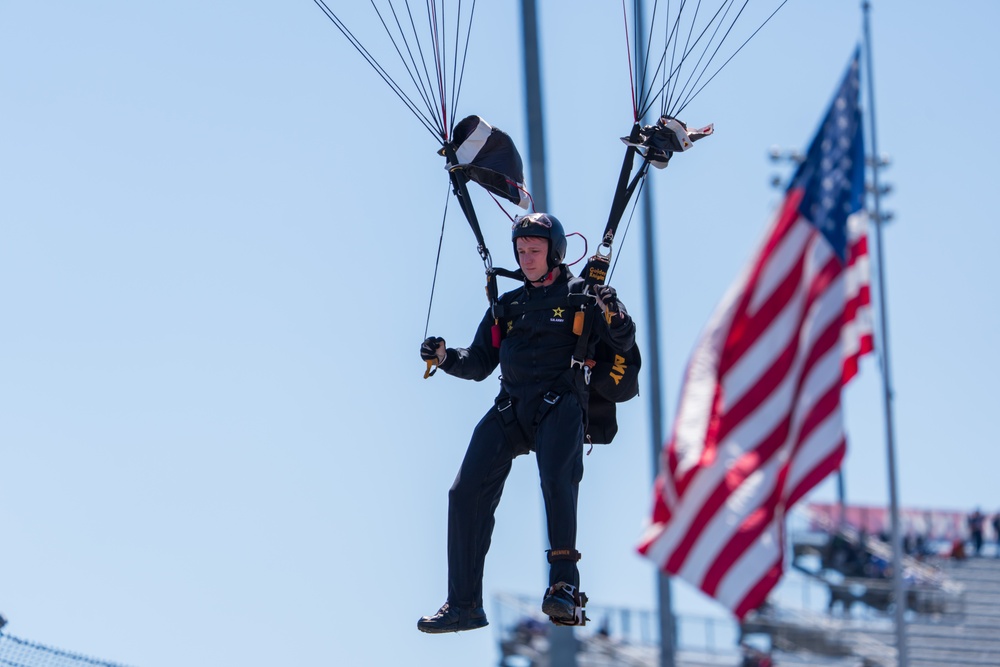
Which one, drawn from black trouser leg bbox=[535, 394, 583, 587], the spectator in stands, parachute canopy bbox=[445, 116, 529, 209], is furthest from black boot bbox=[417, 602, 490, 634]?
the spectator in stands

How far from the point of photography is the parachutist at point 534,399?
→ 35.8 ft

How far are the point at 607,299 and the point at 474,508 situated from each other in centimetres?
143

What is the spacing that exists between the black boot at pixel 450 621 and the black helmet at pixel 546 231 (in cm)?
198

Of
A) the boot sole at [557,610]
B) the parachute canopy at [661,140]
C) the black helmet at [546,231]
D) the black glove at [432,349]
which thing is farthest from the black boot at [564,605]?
the parachute canopy at [661,140]

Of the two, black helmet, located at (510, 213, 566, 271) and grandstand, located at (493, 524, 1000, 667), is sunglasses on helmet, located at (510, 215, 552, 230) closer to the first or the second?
black helmet, located at (510, 213, 566, 271)

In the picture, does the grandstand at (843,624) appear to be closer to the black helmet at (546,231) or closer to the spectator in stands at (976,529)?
the spectator in stands at (976,529)

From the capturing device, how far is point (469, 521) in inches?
436

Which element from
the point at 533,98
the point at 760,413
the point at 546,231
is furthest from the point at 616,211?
the point at 760,413

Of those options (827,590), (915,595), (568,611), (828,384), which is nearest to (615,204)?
(568,611)

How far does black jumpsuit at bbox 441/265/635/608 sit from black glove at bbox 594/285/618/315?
21cm

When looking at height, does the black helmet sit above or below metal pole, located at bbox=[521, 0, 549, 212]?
below

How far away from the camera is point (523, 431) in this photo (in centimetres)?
1115

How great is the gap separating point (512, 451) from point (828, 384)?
33.9ft

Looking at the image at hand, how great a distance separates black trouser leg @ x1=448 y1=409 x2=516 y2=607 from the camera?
11.1 m
